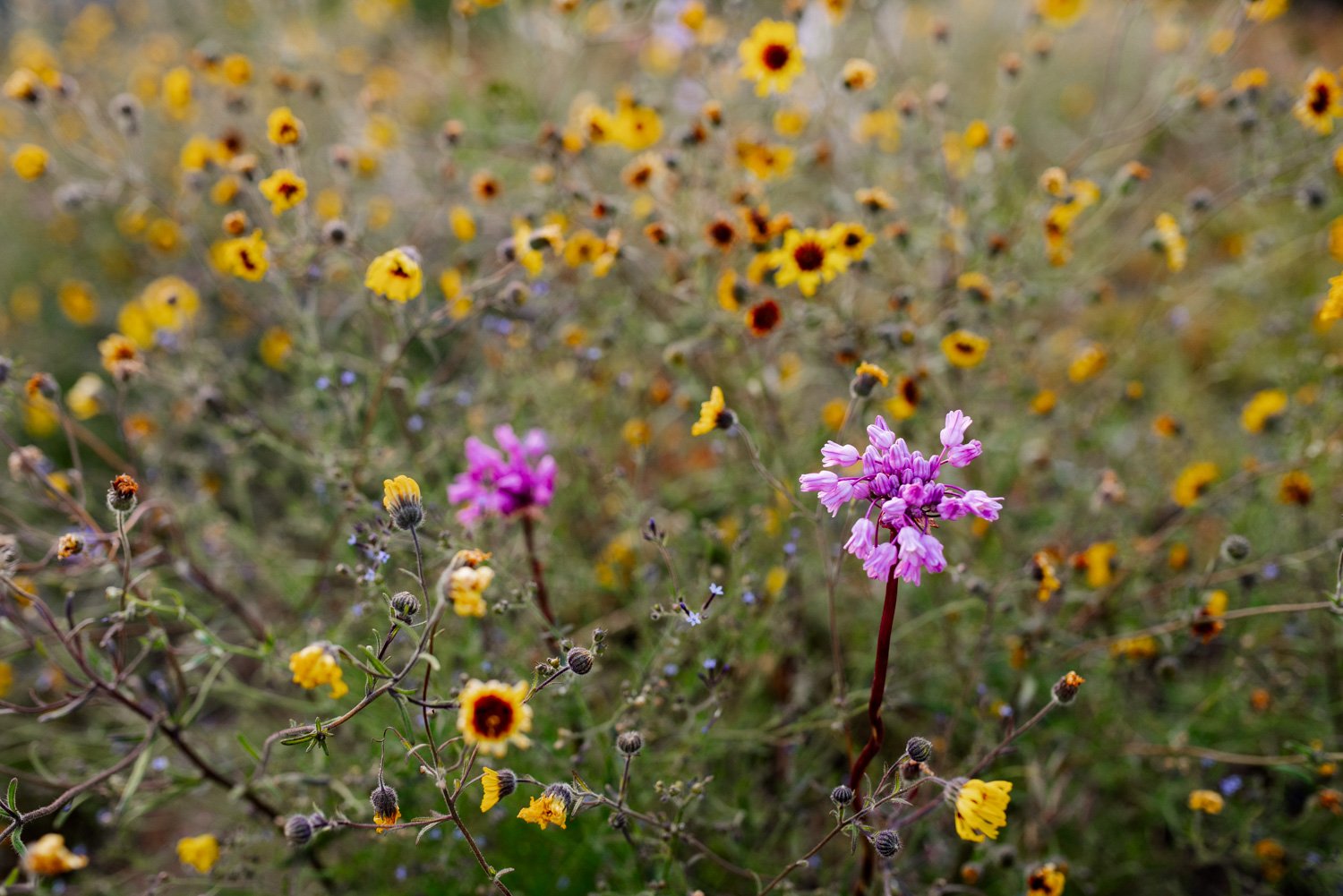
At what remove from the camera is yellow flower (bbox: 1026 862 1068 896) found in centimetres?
175

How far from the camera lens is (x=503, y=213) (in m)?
3.72

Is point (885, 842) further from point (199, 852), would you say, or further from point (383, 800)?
point (199, 852)

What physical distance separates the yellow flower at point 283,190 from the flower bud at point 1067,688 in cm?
201

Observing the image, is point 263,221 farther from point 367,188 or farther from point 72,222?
point 72,222

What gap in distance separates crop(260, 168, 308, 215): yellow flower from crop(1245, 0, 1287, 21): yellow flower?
2.82 m

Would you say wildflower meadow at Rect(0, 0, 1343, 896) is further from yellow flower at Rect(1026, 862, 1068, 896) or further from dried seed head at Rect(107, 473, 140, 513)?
dried seed head at Rect(107, 473, 140, 513)

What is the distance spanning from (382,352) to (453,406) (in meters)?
0.60

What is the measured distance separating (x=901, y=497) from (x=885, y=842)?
585mm

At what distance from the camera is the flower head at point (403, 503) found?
154cm

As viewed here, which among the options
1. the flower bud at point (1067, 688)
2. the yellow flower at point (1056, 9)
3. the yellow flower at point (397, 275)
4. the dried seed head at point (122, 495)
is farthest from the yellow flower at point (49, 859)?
the yellow flower at point (1056, 9)

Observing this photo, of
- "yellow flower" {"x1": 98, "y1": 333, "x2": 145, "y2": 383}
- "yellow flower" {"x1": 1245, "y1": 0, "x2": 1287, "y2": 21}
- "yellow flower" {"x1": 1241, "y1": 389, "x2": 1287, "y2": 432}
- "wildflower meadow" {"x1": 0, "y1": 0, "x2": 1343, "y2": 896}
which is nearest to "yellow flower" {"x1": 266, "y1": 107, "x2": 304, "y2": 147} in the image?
"wildflower meadow" {"x1": 0, "y1": 0, "x2": 1343, "y2": 896}

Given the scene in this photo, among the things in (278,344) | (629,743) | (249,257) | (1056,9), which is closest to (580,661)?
(629,743)

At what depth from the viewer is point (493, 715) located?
134 cm

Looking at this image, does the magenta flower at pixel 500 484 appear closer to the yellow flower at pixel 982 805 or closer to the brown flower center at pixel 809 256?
the brown flower center at pixel 809 256
